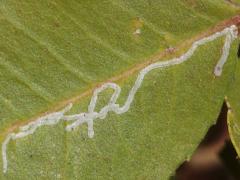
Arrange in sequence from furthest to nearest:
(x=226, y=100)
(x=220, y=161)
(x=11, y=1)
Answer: (x=220, y=161), (x=226, y=100), (x=11, y=1)

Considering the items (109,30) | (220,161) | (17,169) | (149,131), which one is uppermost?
(109,30)

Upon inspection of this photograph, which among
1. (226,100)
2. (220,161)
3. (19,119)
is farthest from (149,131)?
(220,161)

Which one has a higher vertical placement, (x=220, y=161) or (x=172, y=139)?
(x=172, y=139)

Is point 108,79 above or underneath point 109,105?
above

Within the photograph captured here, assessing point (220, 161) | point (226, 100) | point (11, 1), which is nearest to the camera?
point (11, 1)

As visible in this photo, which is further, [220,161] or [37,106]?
[220,161]

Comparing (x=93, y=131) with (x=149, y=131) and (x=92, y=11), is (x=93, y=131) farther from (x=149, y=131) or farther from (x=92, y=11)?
(x=92, y=11)
